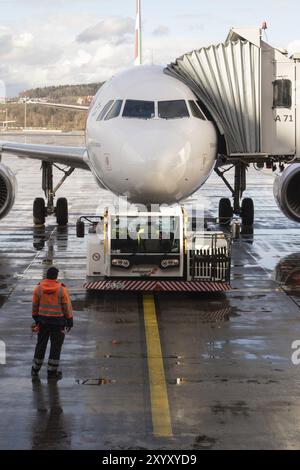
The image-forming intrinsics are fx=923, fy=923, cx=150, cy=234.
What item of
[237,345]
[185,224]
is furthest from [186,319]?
[185,224]

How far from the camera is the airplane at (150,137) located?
709 inches

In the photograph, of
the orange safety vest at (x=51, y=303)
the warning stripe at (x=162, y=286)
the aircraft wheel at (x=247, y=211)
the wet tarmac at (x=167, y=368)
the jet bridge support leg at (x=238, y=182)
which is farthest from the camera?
the aircraft wheel at (x=247, y=211)

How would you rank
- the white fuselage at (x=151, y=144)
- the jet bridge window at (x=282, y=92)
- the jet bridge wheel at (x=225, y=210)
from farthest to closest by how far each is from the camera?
the jet bridge wheel at (x=225, y=210), the jet bridge window at (x=282, y=92), the white fuselage at (x=151, y=144)

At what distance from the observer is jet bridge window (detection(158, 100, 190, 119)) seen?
18.8 meters

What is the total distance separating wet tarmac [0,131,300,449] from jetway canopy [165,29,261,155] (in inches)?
121

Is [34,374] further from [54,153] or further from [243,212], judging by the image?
[243,212]

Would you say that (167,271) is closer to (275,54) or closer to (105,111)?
(105,111)

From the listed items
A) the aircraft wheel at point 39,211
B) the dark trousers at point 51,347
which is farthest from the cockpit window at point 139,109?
the aircraft wheel at point 39,211

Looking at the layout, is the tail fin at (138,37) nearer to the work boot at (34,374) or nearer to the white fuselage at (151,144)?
the white fuselage at (151,144)

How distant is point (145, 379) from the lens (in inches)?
464

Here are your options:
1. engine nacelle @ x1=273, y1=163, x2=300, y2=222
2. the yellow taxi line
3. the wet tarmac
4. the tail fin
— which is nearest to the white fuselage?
the wet tarmac

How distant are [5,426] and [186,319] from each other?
6.21 meters

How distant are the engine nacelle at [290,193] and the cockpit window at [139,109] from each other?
21.7 feet

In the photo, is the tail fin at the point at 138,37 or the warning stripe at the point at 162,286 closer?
the warning stripe at the point at 162,286
